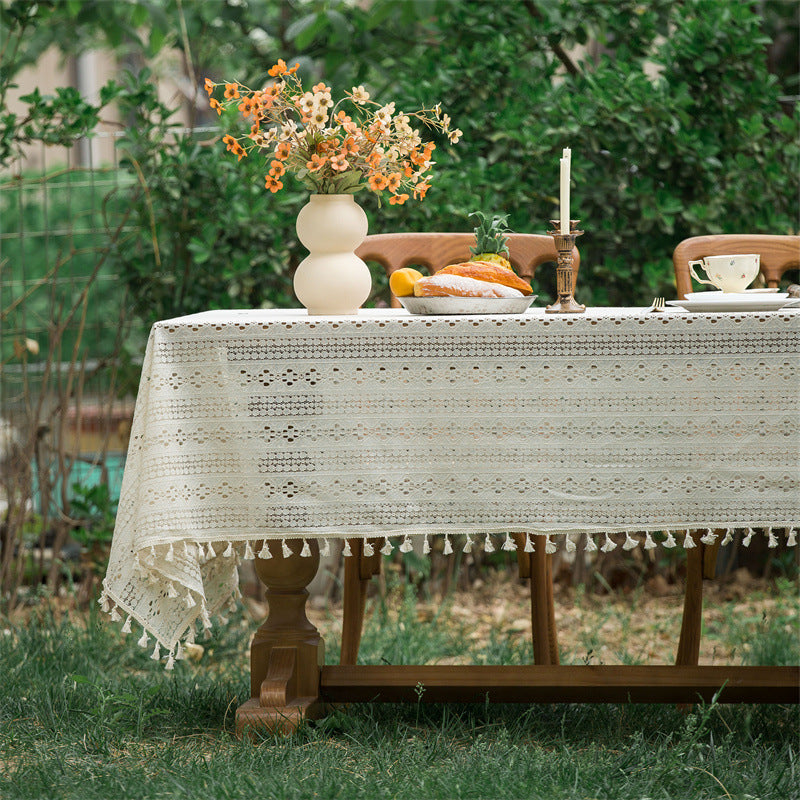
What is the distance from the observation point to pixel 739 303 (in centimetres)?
207

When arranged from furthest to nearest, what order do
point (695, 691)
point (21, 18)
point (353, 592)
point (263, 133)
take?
point (21, 18) < point (353, 592) < point (695, 691) < point (263, 133)

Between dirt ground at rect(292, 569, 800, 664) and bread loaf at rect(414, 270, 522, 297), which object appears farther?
dirt ground at rect(292, 569, 800, 664)

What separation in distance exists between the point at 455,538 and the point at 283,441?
1.96 meters

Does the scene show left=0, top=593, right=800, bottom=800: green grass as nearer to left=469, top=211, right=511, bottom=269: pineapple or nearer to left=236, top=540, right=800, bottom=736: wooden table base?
left=236, top=540, right=800, bottom=736: wooden table base

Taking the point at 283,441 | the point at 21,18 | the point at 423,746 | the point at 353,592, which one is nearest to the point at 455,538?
the point at 353,592

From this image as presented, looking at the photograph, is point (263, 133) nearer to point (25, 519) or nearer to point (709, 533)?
point (709, 533)

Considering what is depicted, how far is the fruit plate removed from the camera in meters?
2.11

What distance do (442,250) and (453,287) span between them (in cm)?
63

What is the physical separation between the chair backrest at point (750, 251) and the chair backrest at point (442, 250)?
0.32 meters

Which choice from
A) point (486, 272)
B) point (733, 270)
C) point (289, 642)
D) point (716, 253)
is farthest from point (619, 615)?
point (486, 272)

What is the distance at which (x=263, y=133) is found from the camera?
221 cm

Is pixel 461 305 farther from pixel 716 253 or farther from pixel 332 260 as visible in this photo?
pixel 716 253

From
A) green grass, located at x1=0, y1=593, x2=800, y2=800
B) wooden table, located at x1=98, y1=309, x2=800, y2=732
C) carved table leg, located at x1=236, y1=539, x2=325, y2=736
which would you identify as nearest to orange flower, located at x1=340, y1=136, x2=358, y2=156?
wooden table, located at x1=98, y1=309, x2=800, y2=732

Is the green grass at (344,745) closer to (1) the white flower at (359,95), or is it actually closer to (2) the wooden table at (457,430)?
(2) the wooden table at (457,430)
